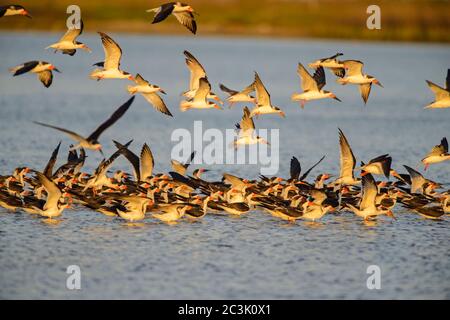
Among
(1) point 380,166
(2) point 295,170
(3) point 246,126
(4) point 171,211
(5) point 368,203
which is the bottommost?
(4) point 171,211

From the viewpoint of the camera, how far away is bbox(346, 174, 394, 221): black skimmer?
2112 centimetres

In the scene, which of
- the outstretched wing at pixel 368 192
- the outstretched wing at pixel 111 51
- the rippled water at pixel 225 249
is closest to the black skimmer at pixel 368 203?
the outstretched wing at pixel 368 192

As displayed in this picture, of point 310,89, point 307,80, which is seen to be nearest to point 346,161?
point 310,89

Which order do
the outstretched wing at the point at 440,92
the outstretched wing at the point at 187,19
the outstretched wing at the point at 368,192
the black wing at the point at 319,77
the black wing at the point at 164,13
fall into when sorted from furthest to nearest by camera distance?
the black wing at the point at 319,77, the outstretched wing at the point at 440,92, the outstretched wing at the point at 187,19, the outstretched wing at the point at 368,192, the black wing at the point at 164,13

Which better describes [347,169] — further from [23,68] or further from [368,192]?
[23,68]

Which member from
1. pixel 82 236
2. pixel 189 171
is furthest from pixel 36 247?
pixel 189 171

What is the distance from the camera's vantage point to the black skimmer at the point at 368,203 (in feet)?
69.3

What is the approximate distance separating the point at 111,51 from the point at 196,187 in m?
3.61

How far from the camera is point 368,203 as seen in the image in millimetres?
21391

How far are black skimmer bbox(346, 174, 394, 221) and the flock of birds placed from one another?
0.07 feet

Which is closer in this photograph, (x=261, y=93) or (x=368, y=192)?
(x=368, y=192)

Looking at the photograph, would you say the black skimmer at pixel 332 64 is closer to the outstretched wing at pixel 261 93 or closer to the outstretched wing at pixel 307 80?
the outstretched wing at pixel 307 80

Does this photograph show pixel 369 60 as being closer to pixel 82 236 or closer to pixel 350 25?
pixel 350 25

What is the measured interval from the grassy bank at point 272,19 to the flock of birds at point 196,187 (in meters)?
69.9
